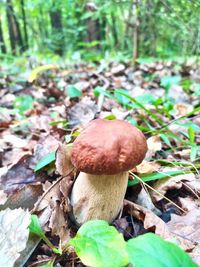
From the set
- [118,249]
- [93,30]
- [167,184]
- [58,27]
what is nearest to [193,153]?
[167,184]

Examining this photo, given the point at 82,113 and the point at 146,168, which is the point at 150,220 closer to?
the point at 146,168

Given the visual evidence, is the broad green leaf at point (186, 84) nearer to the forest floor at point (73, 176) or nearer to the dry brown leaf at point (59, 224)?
the forest floor at point (73, 176)

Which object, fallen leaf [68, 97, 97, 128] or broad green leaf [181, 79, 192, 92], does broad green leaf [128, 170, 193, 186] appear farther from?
broad green leaf [181, 79, 192, 92]

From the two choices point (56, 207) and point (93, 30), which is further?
point (93, 30)

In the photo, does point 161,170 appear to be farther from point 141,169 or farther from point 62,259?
point 62,259

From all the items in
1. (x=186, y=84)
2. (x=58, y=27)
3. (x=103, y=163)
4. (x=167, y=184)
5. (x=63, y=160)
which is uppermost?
(x=58, y=27)

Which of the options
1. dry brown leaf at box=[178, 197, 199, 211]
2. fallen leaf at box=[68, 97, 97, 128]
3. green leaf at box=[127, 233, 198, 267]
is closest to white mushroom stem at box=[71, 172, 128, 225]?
dry brown leaf at box=[178, 197, 199, 211]

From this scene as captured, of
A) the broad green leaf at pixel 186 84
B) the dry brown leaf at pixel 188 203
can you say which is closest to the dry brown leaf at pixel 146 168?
the dry brown leaf at pixel 188 203
